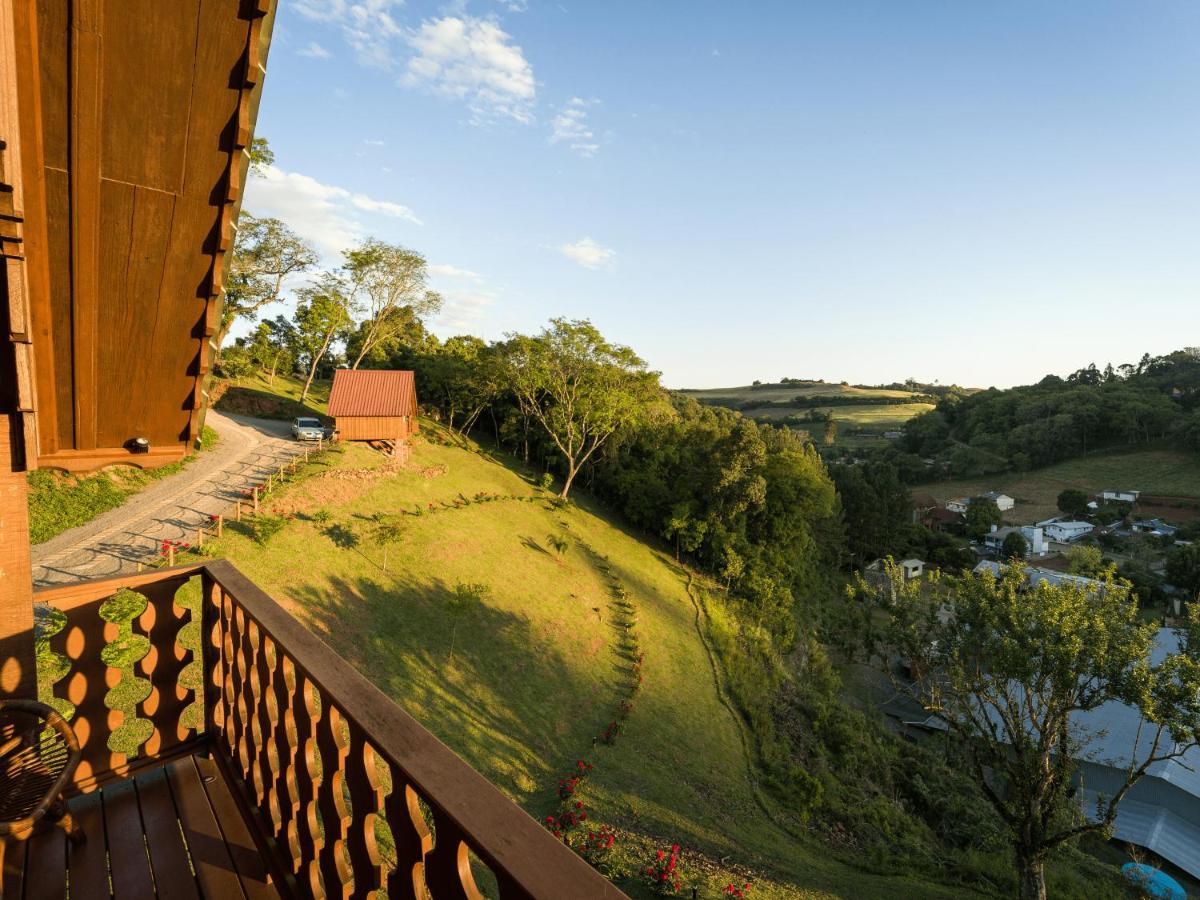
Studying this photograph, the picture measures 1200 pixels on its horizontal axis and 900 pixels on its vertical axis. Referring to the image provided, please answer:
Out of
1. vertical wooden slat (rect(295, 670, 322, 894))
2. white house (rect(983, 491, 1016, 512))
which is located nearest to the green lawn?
vertical wooden slat (rect(295, 670, 322, 894))

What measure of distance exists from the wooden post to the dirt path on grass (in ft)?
22.4

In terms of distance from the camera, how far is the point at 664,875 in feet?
24.8

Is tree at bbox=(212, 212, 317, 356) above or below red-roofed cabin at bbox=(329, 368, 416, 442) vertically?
above

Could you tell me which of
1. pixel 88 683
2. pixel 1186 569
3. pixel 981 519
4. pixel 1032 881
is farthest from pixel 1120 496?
pixel 88 683

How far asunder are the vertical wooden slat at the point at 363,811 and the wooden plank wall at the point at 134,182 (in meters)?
1.88

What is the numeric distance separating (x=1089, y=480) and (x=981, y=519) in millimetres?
23021

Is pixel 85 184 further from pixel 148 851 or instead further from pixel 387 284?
pixel 387 284

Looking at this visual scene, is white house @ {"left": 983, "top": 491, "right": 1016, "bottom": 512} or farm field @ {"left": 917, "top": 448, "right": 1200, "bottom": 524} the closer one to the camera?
farm field @ {"left": 917, "top": 448, "right": 1200, "bottom": 524}

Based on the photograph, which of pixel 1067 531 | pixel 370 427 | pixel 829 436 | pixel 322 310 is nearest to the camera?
pixel 370 427

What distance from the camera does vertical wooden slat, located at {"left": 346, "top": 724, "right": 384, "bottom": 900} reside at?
1.31 m

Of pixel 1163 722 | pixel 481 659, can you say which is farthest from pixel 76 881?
pixel 1163 722

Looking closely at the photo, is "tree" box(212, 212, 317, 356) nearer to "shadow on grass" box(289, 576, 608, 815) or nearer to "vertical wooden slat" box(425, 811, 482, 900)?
"shadow on grass" box(289, 576, 608, 815)

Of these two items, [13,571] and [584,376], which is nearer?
[13,571]

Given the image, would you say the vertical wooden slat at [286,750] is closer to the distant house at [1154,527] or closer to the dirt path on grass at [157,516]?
the dirt path on grass at [157,516]
